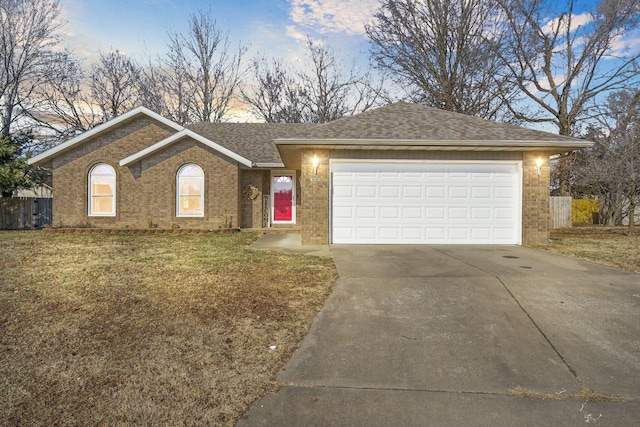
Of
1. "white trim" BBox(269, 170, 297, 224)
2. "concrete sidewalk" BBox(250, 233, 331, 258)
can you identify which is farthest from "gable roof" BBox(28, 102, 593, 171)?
"concrete sidewalk" BBox(250, 233, 331, 258)

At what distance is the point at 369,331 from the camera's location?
13.6ft

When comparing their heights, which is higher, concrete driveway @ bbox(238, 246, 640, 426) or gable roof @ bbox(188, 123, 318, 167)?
gable roof @ bbox(188, 123, 318, 167)

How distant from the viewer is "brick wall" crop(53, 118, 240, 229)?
1459 cm

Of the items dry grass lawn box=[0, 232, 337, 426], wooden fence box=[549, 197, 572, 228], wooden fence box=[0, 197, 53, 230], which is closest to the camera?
dry grass lawn box=[0, 232, 337, 426]

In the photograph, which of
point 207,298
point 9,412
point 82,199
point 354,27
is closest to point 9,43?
point 82,199

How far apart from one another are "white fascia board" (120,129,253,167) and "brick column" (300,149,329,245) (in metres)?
4.77

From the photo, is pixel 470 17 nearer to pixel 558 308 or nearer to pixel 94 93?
pixel 558 308

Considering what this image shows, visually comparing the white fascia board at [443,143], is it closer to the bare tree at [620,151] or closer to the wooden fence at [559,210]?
the bare tree at [620,151]

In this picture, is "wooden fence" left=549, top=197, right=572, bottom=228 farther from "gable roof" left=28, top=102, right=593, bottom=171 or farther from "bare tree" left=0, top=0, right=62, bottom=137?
"bare tree" left=0, top=0, right=62, bottom=137

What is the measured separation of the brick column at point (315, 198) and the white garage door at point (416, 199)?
231mm

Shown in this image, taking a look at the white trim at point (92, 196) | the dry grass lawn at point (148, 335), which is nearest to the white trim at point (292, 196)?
the white trim at point (92, 196)

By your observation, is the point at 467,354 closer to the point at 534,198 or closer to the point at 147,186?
the point at 534,198

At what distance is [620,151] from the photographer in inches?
602

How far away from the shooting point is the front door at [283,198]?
15.8m
